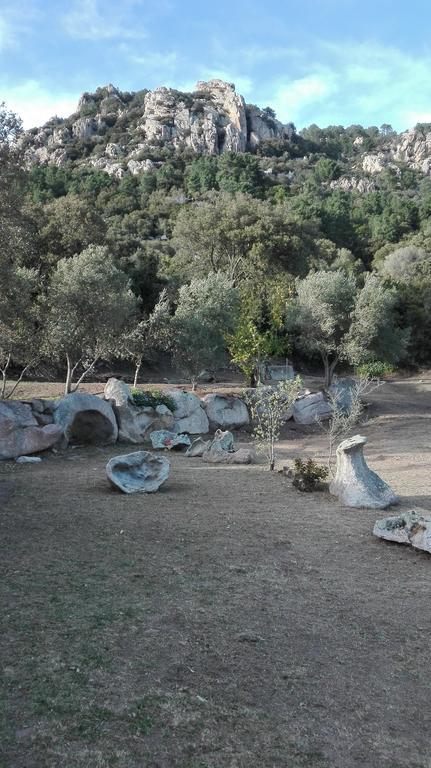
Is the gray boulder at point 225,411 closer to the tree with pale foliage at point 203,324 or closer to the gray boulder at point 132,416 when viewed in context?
the gray boulder at point 132,416

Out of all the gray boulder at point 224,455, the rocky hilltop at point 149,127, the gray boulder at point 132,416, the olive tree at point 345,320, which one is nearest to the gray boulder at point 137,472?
the gray boulder at point 224,455

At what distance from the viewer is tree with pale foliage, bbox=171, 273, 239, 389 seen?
71.1 ft

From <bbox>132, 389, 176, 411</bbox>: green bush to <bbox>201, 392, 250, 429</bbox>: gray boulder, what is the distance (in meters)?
1.64

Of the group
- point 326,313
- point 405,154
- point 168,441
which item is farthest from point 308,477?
point 405,154

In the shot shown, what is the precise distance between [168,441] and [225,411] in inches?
160

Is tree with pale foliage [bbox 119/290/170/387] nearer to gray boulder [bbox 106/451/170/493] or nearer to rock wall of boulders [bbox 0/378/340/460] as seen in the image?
rock wall of boulders [bbox 0/378/340/460]

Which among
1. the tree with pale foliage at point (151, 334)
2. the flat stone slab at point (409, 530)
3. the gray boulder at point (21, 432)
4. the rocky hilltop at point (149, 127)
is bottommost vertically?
the flat stone slab at point (409, 530)

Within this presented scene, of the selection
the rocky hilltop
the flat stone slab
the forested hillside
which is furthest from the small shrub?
the rocky hilltop

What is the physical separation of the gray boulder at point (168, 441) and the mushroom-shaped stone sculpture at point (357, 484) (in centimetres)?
617

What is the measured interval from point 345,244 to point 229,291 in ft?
138

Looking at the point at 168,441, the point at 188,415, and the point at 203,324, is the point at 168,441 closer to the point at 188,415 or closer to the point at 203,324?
the point at 188,415

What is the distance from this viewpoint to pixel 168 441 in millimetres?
15203

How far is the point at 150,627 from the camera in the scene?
13.6 ft

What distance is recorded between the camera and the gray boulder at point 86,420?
14.2m
